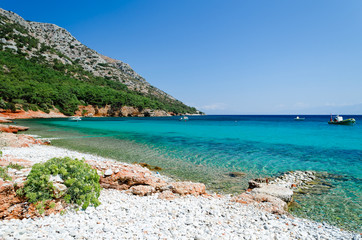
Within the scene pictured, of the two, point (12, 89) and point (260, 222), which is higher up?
point (12, 89)

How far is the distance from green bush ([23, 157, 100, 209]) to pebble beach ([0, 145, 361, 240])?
0.44 meters

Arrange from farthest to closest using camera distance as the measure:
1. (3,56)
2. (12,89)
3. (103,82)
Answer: (103,82)
(3,56)
(12,89)

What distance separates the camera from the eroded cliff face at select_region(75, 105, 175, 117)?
311 ft

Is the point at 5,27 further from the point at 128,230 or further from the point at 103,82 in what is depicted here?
the point at 128,230

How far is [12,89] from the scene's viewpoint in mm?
61656

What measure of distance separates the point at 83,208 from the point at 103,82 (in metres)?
129

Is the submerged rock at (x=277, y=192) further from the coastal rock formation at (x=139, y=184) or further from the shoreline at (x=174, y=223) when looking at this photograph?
the coastal rock formation at (x=139, y=184)

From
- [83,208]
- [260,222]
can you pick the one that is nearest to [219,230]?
[260,222]

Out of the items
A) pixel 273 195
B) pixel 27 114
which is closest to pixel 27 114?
pixel 27 114

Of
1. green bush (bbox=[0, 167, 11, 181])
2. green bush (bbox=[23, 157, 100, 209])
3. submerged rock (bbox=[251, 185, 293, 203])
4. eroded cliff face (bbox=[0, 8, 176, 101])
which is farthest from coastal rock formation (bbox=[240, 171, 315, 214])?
eroded cliff face (bbox=[0, 8, 176, 101])

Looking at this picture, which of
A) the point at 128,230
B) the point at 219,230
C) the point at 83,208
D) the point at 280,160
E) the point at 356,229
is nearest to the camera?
the point at 128,230

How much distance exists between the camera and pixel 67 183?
244 inches

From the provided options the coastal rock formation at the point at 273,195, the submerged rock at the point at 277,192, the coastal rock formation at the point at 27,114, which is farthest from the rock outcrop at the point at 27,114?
the submerged rock at the point at 277,192

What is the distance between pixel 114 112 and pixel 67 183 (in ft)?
358
